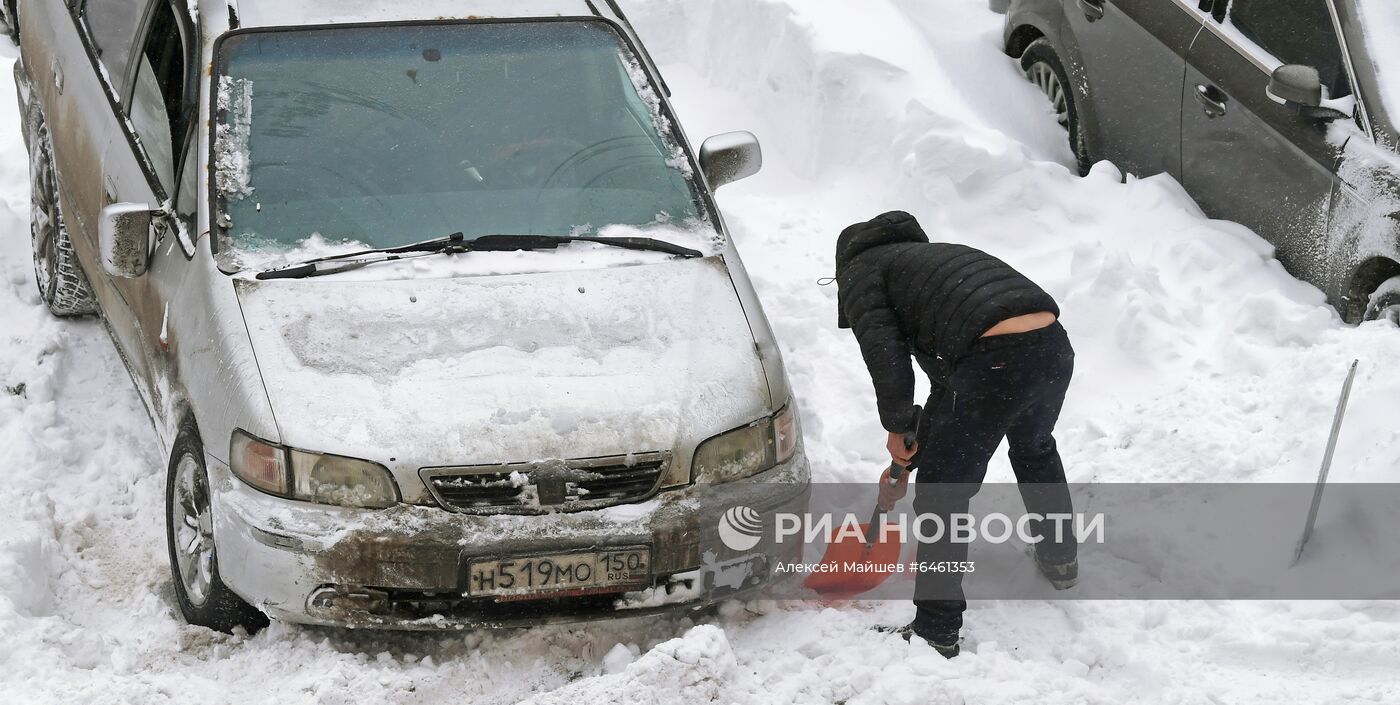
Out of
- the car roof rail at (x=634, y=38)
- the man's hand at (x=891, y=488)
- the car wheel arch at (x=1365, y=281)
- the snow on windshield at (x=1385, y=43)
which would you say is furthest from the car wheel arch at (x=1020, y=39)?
the man's hand at (x=891, y=488)

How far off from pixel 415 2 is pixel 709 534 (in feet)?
7.56

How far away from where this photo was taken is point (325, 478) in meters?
3.73

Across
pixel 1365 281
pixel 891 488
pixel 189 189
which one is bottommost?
pixel 891 488

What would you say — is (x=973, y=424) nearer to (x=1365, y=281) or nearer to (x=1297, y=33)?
(x=1365, y=281)

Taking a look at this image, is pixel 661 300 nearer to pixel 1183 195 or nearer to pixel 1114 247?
pixel 1114 247

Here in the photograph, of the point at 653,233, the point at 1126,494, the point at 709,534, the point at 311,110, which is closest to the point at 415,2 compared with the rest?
the point at 311,110

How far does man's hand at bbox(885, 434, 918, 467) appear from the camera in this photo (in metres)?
4.24

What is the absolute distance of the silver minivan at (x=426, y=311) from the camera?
3752 millimetres

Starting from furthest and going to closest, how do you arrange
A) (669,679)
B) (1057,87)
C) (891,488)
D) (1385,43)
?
(1057,87) < (1385,43) < (891,488) < (669,679)

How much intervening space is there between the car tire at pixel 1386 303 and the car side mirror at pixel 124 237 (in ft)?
13.9

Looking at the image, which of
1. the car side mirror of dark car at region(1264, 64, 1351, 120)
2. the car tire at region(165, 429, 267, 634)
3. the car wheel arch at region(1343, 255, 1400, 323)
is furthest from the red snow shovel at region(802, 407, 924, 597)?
the car side mirror of dark car at region(1264, 64, 1351, 120)

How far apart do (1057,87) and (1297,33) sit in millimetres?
1543

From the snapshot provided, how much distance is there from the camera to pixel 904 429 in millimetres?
4172

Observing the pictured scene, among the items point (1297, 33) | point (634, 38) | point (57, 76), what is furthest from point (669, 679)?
point (1297, 33)
